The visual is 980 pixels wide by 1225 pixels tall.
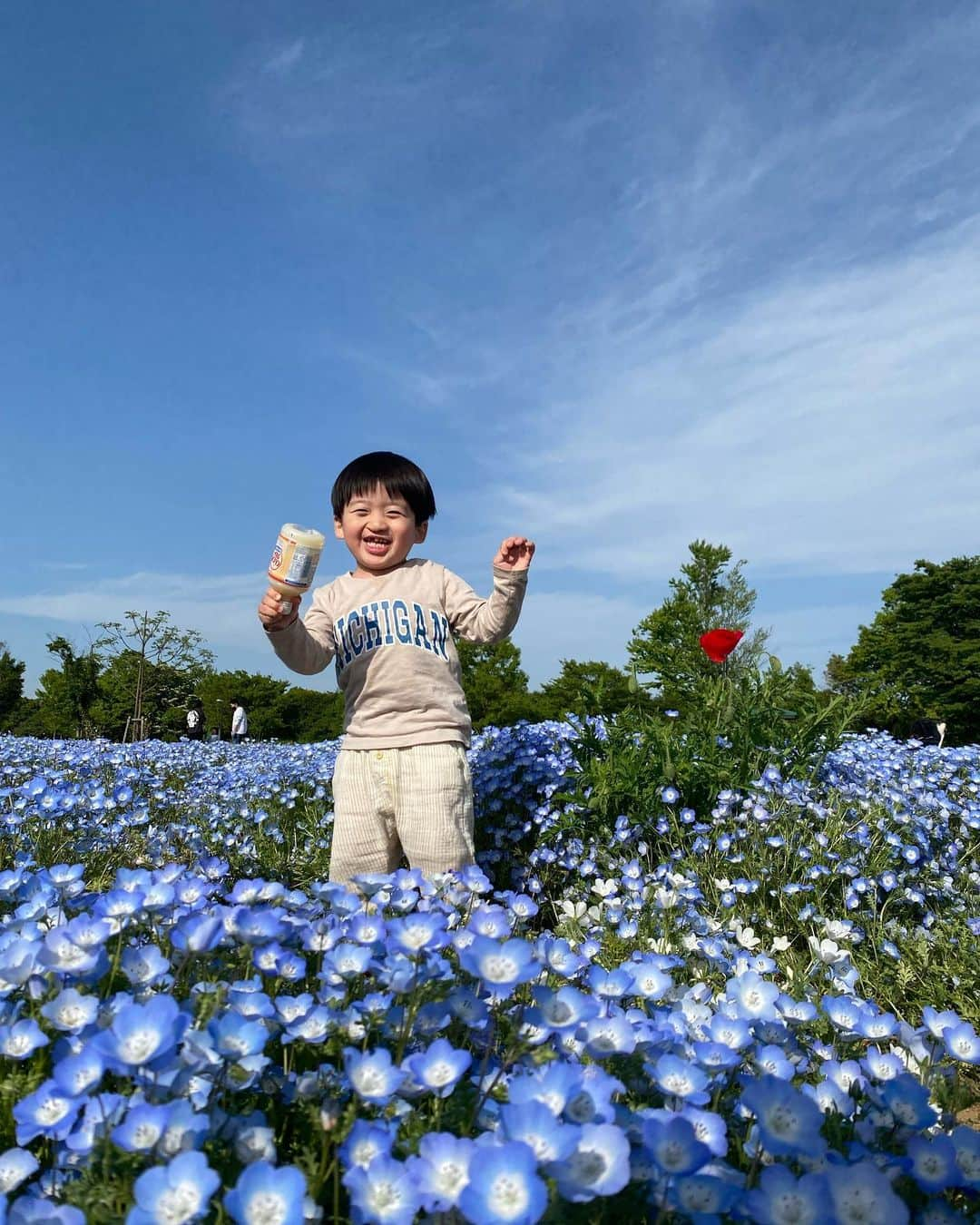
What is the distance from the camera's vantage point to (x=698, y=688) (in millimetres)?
4938

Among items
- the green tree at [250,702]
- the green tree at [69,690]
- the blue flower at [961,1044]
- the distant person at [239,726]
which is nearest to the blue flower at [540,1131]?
the blue flower at [961,1044]

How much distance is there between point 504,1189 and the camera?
92cm

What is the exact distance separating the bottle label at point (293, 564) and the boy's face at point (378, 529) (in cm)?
66

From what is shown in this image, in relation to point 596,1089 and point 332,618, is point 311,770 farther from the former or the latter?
point 596,1089

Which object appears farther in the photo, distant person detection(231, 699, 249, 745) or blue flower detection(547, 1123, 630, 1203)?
distant person detection(231, 699, 249, 745)

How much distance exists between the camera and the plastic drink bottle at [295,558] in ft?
9.25

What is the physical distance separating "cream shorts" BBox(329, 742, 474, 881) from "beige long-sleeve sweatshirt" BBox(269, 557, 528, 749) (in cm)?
6

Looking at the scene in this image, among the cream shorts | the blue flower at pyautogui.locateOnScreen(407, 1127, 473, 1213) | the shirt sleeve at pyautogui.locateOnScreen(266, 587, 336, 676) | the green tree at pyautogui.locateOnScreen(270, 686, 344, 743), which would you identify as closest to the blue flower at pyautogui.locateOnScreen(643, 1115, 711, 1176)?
the blue flower at pyautogui.locateOnScreen(407, 1127, 473, 1213)

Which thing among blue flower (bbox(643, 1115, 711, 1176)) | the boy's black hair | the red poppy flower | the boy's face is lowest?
blue flower (bbox(643, 1115, 711, 1176))

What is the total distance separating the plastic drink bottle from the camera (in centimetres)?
282

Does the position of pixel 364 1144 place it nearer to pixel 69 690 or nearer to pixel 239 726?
pixel 239 726

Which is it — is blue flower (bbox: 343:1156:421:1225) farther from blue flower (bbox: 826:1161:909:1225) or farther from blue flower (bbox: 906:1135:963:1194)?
blue flower (bbox: 906:1135:963:1194)

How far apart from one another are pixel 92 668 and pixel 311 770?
1468cm

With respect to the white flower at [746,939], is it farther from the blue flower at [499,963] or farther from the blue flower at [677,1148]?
the blue flower at [677,1148]
